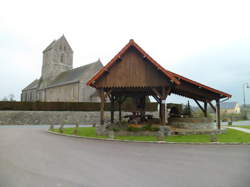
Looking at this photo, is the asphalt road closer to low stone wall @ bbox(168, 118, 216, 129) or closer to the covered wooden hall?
the covered wooden hall

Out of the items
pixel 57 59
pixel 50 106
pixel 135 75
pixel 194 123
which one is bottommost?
pixel 194 123

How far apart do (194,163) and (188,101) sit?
11298mm

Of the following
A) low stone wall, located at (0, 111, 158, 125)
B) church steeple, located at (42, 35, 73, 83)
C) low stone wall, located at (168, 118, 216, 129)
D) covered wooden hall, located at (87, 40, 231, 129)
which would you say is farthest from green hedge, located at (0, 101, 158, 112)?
church steeple, located at (42, 35, 73, 83)

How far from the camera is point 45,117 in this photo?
27.1 metres

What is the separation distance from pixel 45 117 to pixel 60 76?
22.8m

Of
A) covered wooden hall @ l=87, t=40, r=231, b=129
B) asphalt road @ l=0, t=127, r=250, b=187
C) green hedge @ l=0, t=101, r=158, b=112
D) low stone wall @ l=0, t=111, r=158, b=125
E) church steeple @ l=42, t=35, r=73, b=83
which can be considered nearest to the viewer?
asphalt road @ l=0, t=127, r=250, b=187

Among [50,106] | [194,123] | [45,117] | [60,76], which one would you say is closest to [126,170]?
[194,123]

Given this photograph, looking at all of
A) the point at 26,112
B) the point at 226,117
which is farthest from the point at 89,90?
the point at 226,117

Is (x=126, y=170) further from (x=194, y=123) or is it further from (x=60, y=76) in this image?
(x=60, y=76)

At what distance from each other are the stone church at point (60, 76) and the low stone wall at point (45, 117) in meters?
8.57

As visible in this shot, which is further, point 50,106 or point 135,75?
point 50,106

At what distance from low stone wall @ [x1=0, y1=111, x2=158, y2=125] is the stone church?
8573mm

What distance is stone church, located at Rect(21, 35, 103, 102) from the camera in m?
37.7

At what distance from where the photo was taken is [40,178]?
14.0 feet
